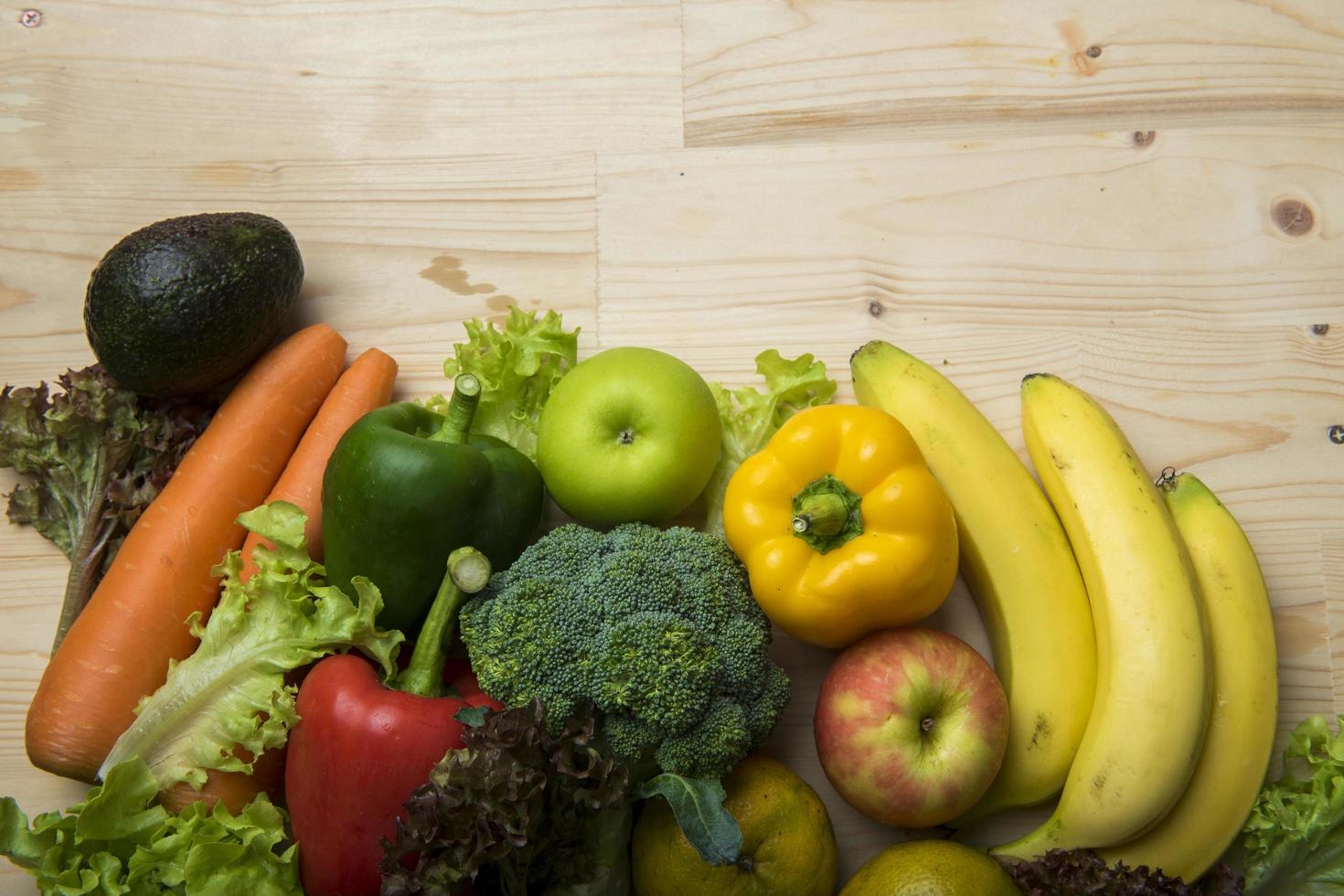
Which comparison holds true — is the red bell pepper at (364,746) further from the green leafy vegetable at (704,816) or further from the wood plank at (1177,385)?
the wood plank at (1177,385)

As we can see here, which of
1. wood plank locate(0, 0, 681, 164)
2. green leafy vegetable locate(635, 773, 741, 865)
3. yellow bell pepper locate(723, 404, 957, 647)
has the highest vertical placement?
wood plank locate(0, 0, 681, 164)

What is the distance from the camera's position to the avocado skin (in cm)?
121

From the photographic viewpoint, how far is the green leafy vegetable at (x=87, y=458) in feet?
4.29

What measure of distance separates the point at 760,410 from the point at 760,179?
342 mm

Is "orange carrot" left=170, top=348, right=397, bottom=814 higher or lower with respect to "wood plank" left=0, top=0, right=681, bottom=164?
lower

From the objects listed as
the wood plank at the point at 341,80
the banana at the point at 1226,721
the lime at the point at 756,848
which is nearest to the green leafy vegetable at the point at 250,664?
the lime at the point at 756,848

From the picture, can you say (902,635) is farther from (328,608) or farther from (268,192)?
(268,192)

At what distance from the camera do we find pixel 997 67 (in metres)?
1.44

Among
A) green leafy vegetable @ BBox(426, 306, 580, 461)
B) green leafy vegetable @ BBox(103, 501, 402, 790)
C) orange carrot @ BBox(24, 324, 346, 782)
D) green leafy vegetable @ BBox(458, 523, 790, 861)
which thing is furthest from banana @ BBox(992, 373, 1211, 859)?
orange carrot @ BBox(24, 324, 346, 782)

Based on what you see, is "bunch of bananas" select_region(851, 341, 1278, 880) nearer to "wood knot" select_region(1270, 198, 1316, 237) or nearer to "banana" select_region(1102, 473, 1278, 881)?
"banana" select_region(1102, 473, 1278, 881)

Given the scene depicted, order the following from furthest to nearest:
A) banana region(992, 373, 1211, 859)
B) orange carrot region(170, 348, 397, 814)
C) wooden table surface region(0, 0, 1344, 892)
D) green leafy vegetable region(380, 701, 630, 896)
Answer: wooden table surface region(0, 0, 1344, 892) < orange carrot region(170, 348, 397, 814) < banana region(992, 373, 1211, 859) < green leafy vegetable region(380, 701, 630, 896)

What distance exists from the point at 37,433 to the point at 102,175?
390mm

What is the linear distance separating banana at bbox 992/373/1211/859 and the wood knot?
432 mm

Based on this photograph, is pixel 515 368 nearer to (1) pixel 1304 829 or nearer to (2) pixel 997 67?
(2) pixel 997 67
